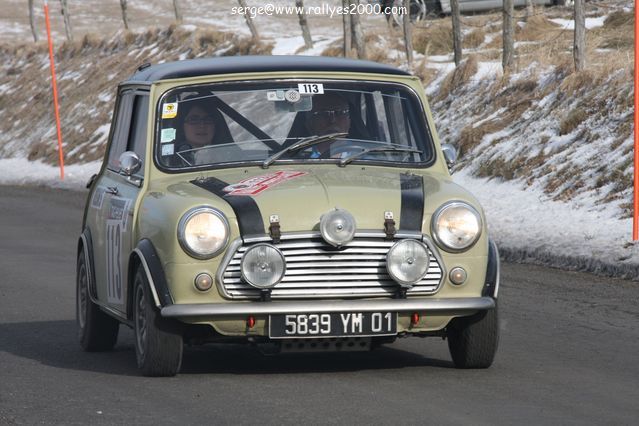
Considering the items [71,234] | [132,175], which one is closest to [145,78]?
[132,175]

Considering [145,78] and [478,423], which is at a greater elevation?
[145,78]

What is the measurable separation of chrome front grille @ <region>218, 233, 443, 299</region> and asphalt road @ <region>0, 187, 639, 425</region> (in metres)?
0.45

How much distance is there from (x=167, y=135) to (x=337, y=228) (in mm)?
1562

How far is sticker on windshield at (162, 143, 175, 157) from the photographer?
327 inches

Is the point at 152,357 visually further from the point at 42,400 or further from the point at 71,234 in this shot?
the point at 71,234

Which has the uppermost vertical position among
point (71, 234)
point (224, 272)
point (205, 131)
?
point (205, 131)

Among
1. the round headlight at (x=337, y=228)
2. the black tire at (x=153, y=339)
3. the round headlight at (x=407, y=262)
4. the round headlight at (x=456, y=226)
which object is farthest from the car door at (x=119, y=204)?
the round headlight at (x=456, y=226)

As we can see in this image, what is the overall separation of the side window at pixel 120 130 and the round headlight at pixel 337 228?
2167 millimetres

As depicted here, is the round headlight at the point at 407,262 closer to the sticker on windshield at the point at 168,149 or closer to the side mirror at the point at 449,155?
the side mirror at the point at 449,155

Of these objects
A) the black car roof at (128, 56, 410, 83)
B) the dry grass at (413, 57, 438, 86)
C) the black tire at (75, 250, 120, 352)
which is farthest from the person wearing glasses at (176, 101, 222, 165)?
the dry grass at (413, 57, 438, 86)

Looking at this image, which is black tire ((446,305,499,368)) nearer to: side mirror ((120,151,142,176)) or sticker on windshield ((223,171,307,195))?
sticker on windshield ((223,171,307,195))

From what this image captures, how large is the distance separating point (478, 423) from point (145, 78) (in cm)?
344

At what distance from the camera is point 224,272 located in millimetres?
7227

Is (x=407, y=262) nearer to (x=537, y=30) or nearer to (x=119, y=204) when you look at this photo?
(x=119, y=204)
